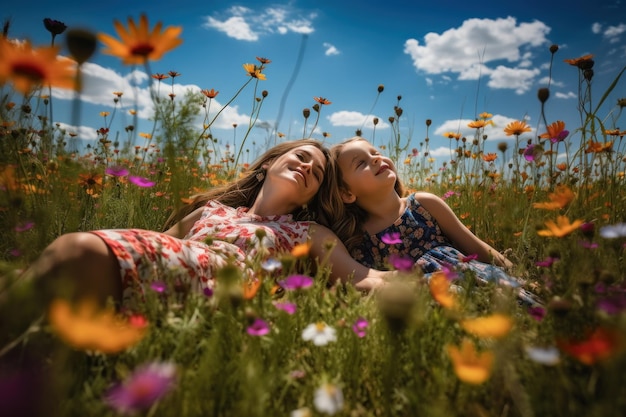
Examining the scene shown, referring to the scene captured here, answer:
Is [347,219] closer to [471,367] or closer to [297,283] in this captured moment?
[297,283]

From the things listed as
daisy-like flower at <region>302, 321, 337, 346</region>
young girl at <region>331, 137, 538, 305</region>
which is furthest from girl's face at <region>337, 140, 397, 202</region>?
daisy-like flower at <region>302, 321, 337, 346</region>

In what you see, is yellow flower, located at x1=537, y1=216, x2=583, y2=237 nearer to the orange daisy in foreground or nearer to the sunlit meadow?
the sunlit meadow

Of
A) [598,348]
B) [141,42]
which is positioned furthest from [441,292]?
[141,42]

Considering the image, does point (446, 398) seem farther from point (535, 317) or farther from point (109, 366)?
point (109, 366)

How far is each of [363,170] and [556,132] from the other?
972 mm

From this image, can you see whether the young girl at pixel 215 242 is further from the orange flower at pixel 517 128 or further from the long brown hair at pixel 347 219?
the orange flower at pixel 517 128

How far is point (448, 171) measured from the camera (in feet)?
12.5

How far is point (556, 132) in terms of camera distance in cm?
173

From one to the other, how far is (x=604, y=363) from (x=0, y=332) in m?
1.12

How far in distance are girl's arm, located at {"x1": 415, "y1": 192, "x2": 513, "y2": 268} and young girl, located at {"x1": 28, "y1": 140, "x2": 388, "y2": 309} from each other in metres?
0.60

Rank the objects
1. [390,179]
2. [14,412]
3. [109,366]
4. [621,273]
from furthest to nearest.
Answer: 1. [390,179]
2. [621,273]
3. [109,366]
4. [14,412]

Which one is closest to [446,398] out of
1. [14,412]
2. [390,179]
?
[14,412]

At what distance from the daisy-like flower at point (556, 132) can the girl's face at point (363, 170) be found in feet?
2.60

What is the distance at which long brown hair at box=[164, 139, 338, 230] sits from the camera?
2.44 meters
